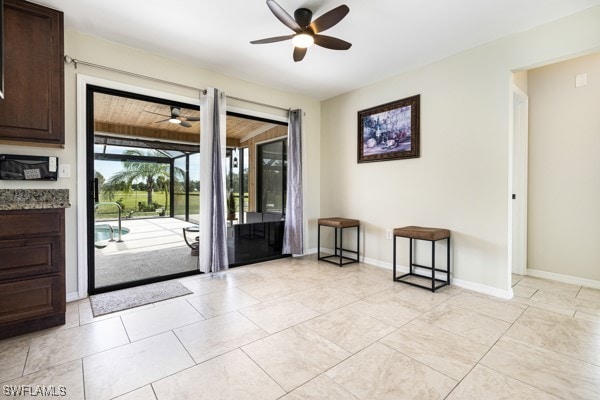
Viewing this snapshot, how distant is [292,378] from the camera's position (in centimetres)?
160

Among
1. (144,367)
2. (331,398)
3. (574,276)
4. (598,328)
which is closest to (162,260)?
(144,367)

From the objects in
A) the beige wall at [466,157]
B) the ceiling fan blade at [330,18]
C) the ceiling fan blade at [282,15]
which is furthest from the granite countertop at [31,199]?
the beige wall at [466,157]

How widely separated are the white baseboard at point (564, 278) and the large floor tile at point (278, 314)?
2965 mm

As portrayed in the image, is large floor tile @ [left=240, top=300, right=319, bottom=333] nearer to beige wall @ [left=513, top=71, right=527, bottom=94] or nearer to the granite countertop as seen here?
the granite countertop

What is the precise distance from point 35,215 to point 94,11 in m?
1.77

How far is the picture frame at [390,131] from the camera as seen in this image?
352 cm

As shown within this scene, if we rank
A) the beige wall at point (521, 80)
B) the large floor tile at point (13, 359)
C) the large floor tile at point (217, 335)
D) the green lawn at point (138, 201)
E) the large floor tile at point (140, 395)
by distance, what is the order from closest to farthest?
the large floor tile at point (140, 395) < the large floor tile at point (13, 359) < the large floor tile at point (217, 335) < the beige wall at point (521, 80) < the green lawn at point (138, 201)

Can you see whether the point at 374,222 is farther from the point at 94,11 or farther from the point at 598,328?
the point at 94,11

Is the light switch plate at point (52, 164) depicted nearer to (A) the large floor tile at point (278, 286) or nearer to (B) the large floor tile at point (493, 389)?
(A) the large floor tile at point (278, 286)

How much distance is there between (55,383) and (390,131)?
12.9 feet

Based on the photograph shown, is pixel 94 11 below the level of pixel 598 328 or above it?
above

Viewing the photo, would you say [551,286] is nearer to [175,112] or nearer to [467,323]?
[467,323]

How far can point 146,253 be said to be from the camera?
4.37 metres

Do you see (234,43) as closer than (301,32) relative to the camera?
No
